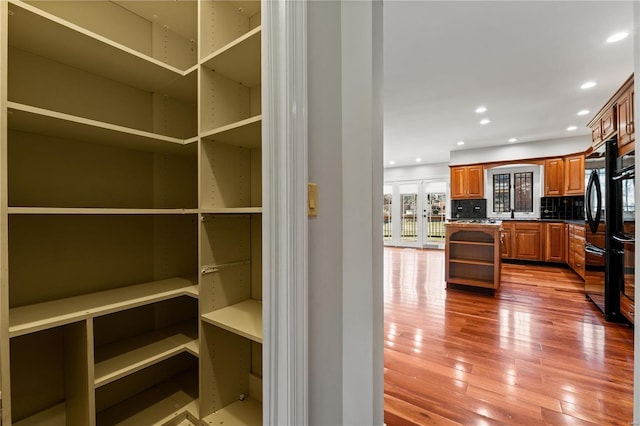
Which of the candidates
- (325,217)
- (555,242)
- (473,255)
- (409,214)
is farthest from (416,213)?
(325,217)

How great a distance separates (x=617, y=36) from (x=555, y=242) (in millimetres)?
4434

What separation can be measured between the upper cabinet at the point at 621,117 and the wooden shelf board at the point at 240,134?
3002 millimetres

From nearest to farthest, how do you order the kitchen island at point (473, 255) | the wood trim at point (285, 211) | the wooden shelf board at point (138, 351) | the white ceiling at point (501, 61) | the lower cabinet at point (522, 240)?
the wood trim at point (285, 211) → the wooden shelf board at point (138, 351) → the white ceiling at point (501, 61) → the kitchen island at point (473, 255) → the lower cabinet at point (522, 240)

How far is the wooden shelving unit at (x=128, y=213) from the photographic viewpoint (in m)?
1.26

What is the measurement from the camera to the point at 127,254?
166 centimetres

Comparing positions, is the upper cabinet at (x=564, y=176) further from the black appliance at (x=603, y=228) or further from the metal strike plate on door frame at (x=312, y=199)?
the metal strike plate on door frame at (x=312, y=199)

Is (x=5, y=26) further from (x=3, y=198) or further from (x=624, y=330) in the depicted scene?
(x=624, y=330)

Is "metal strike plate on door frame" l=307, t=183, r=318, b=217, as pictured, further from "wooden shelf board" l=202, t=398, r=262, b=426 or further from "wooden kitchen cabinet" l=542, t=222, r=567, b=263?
"wooden kitchen cabinet" l=542, t=222, r=567, b=263

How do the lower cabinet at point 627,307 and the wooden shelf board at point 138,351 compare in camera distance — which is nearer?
the wooden shelf board at point 138,351

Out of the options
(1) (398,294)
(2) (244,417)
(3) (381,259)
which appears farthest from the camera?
(1) (398,294)

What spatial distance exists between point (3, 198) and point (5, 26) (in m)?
0.57

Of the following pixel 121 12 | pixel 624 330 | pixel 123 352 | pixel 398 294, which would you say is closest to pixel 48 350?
pixel 123 352

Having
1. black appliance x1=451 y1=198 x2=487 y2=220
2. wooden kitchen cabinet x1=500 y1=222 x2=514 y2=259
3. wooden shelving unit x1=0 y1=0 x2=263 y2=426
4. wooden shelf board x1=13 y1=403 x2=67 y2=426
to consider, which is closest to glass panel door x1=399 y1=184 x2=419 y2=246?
black appliance x1=451 y1=198 x2=487 y2=220

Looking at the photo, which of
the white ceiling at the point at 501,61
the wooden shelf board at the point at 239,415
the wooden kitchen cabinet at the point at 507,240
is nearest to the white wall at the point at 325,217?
the wooden shelf board at the point at 239,415
